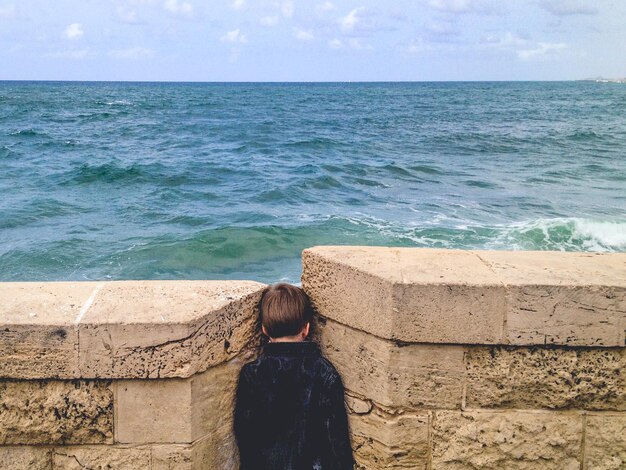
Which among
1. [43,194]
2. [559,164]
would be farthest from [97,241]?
[559,164]

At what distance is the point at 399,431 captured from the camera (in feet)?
8.71

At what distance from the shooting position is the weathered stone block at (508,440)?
8.66ft

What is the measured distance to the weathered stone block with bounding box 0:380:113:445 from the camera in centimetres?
250

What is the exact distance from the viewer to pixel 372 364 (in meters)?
2.63

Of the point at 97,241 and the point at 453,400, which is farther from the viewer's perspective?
the point at 97,241

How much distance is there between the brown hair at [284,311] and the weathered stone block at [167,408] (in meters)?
0.28

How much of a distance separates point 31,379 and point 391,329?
56.0 inches

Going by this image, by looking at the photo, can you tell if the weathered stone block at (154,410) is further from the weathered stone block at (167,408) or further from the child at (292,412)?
the child at (292,412)

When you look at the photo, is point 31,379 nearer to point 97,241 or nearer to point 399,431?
point 399,431

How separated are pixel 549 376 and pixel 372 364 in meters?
0.72

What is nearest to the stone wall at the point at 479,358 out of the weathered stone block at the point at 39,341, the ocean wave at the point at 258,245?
the weathered stone block at the point at 39,341

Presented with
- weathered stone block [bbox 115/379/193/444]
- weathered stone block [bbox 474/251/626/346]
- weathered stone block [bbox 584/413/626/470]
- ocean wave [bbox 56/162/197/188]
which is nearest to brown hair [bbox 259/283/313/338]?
weathered stone block [bbox 115/379/193/444]

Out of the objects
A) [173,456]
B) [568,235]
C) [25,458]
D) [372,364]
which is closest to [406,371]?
[372,364]

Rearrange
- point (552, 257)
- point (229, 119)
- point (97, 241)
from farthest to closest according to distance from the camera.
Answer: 1. point (229, 119)
2. point (97, 241)
3. point (552, 257)
